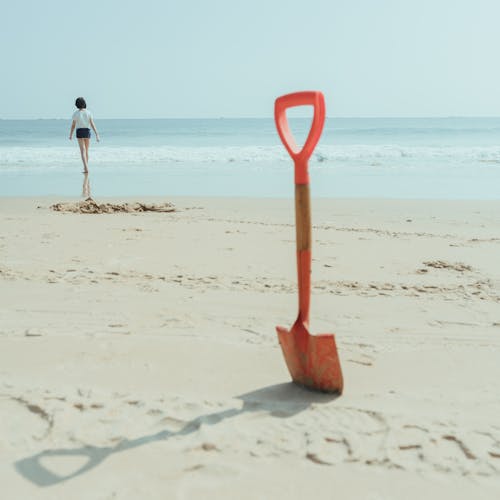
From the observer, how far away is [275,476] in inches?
69.7

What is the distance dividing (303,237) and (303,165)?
0.27 meters

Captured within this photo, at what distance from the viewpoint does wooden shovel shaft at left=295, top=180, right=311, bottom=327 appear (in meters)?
2.13

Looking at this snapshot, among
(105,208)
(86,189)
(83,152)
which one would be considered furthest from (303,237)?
(83,152)

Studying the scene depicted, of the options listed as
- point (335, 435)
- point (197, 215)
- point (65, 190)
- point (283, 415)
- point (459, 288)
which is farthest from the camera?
point (65, 190)

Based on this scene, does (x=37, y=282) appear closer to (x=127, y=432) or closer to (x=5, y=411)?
(x=5, y=411)

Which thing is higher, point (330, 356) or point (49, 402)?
point (330, 356)

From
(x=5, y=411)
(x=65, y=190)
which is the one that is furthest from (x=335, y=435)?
(x=65, y=190)

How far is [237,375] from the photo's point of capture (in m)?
2.47

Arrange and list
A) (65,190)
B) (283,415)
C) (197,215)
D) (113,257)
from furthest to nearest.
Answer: (65,190) < (197,215) < (113,257) < (283,415)

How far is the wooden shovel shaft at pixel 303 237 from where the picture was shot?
2.13 metres

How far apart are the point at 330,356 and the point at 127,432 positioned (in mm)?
799

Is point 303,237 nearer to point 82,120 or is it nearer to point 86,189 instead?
point 86,189

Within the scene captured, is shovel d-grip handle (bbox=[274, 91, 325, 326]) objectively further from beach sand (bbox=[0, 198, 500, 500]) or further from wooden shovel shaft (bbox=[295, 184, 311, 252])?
beach sand (bbox=[0, 198, 500, 500])

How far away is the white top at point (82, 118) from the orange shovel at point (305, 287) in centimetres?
882
